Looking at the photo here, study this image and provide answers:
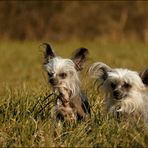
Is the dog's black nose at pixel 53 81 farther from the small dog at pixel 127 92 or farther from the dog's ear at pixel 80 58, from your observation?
the small dog at pixel 127 92

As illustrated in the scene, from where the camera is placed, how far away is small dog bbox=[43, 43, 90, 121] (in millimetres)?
8398

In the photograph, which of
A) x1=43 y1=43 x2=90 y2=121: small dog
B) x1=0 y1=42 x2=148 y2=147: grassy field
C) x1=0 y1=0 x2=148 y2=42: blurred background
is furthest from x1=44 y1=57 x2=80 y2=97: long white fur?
x1=0 y1=0 x2=148 y2=42: blurred background

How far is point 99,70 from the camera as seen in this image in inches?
334

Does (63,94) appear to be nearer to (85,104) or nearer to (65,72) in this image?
(65,72)

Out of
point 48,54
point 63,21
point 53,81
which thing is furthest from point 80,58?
point 63,21

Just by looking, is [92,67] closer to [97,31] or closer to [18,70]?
[18,70]

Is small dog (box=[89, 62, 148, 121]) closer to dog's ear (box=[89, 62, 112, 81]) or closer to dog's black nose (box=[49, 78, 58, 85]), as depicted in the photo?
dog's ear (box=[89, 62, 112, 81])

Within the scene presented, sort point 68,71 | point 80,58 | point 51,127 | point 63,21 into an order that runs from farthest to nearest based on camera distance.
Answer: point 63,21 → point 80,58 → point 68,71 → point 51,127

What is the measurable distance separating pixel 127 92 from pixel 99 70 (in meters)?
0.67

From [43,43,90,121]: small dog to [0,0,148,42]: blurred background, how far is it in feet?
117

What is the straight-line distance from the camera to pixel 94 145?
23.8 feet

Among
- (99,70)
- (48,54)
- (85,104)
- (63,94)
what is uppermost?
(48,54)

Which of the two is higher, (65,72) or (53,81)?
(65,72)

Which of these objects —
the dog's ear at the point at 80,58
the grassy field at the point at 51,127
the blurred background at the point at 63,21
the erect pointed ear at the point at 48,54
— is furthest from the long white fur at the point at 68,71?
the blurred background at the point at 63,21
